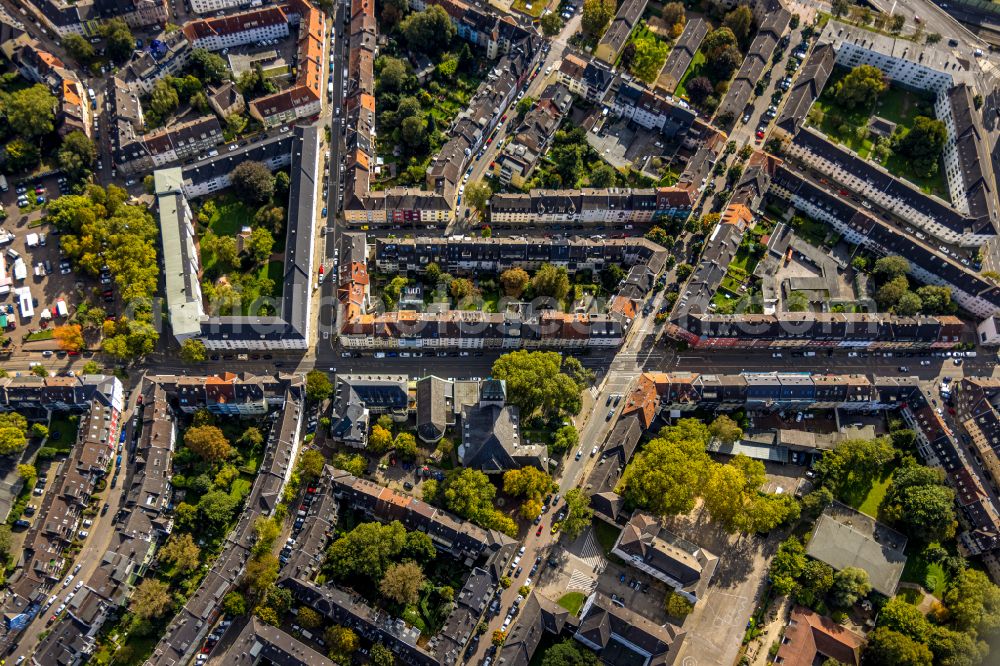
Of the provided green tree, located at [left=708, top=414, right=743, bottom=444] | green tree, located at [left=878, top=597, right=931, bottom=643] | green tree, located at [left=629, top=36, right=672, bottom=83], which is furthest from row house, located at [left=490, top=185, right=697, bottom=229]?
green tree, located at [left=878, top=597, right=931, bottom=643]

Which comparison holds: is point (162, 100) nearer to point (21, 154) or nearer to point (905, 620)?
point (21, 154)

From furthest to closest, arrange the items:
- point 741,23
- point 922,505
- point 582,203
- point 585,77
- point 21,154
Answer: point 741,23
point 585,77
point 582,203
point 21,154
point 922,505

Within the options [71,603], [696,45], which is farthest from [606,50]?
[71,603]

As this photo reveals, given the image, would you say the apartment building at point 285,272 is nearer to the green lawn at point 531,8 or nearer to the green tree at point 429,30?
the green tree at point 429,30

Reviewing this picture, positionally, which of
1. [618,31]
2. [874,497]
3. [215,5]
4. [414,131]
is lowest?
[874,497]

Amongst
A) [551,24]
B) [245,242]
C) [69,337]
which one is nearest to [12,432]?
[69,337]

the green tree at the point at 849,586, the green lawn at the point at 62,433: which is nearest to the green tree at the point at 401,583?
the green lawn at the point at 62,433
